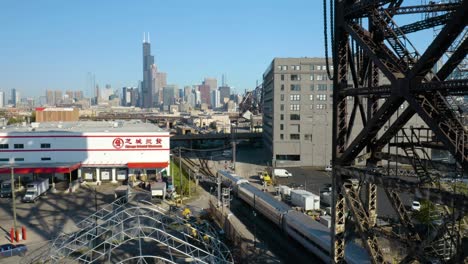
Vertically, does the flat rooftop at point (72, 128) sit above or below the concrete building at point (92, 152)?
Answer: above

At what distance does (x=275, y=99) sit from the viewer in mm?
56875

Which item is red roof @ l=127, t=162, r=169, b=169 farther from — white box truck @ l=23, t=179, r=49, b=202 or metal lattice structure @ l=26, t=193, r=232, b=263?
metal lattice structure @ l=26, t=193, r=232, b=263

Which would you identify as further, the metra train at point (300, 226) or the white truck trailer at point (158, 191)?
the white truck trailer at point (158, 191)

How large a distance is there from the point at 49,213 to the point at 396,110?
28.5 meters

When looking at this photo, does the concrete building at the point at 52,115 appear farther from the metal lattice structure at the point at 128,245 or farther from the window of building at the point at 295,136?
the metal lattice structure at the point at 128,245

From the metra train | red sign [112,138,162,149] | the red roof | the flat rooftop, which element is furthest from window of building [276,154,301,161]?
the metra train

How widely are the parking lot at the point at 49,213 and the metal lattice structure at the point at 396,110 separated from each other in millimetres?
18764

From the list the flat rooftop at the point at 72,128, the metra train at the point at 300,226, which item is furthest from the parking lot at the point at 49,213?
the metra train at the point at 300,226

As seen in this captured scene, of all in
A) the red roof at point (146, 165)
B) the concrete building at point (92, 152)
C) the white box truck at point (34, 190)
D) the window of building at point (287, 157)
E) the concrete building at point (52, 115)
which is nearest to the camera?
the white box truck at point (34, 190)

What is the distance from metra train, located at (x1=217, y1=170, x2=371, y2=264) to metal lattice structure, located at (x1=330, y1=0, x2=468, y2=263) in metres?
6.10

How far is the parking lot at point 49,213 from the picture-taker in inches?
995

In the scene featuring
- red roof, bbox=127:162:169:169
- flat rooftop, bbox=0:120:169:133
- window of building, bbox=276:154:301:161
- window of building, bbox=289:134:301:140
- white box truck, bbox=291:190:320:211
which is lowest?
white box truck, bbox=291:190:320:211

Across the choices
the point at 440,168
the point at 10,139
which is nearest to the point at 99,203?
the point at 10,139

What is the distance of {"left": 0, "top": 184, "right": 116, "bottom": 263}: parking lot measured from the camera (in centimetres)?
2528
